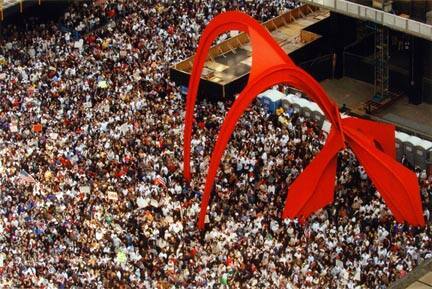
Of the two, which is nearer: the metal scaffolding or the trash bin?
the trash bin

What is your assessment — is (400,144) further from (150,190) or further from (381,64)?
(150,190)

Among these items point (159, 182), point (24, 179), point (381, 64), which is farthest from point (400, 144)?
point (24, 179)

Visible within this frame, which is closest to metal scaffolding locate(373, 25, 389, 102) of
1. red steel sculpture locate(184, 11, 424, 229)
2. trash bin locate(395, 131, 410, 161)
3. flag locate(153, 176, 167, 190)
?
trash bin locate(395, 131, 410, 161)

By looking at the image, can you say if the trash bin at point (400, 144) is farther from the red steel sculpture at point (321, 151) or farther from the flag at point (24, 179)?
the flag at point (24, 179)

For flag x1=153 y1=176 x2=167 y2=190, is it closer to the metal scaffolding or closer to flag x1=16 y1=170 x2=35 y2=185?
flag x1=16 y1=170 x2=35 y2=185

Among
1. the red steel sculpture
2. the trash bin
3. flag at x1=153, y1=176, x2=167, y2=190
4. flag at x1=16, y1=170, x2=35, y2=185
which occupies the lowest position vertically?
flag at x1=16, y1=170, x2=35, y2=185
